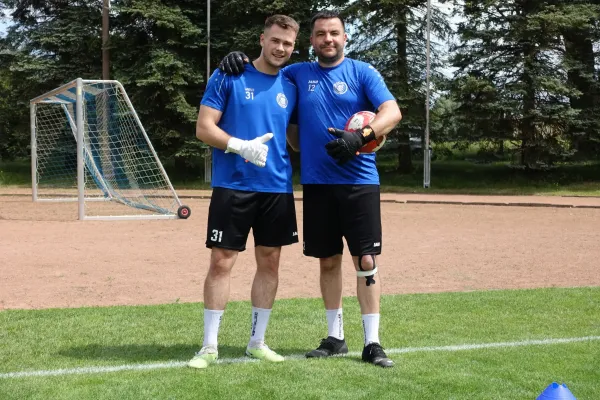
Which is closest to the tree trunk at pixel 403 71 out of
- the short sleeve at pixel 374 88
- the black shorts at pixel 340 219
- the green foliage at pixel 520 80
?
the green foliage at pixel 520 80

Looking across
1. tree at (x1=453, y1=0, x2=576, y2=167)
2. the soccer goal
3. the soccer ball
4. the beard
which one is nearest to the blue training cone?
the soccer ball

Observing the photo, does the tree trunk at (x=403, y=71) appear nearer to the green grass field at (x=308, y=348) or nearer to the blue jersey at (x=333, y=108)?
the green grass field at (x=308, y=348)

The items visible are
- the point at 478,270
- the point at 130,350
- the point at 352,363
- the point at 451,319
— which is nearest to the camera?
the point at 352,363

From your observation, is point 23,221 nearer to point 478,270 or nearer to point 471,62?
point 478,270

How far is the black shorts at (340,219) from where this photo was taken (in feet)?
14.8

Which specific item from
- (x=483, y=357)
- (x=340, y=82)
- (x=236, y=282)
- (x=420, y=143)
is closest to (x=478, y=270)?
(x=236, y=282)

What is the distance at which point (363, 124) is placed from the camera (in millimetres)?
4352

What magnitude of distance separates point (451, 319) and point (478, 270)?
10.5 ft

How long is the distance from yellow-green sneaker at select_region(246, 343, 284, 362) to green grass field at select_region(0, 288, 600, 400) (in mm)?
81

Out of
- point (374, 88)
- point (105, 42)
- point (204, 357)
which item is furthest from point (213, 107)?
point (105, 42)

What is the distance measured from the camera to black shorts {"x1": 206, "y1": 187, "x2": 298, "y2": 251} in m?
4.39

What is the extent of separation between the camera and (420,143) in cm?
2989

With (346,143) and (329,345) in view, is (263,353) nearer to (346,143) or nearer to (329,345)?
(329,345)

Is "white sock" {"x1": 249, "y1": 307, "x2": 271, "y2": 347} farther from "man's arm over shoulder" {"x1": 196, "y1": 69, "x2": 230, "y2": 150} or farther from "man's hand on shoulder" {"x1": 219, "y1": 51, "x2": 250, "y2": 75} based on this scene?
"man's hand on shoulder" {"x1": 219, "y1": 51, "x2": 250, "y2": 75}
